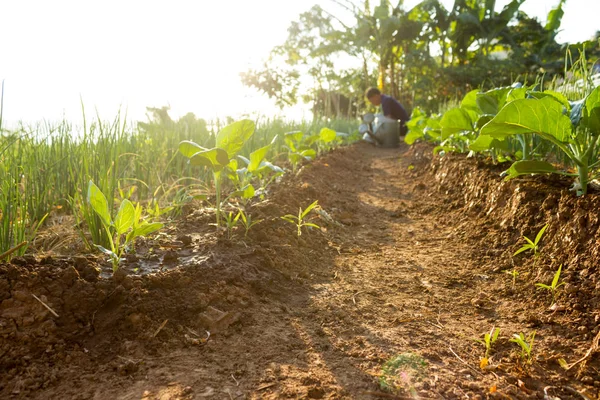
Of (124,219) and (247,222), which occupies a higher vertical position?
(124,219)

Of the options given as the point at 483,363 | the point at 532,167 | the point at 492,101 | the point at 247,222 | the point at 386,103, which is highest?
the point at 386,103

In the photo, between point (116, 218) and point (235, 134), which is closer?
point (116, 218)

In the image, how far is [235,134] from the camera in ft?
5.80

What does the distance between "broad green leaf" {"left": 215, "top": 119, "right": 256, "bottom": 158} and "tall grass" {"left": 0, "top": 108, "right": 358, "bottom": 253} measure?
365 millimetres

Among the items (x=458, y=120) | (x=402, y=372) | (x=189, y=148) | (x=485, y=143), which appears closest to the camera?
(x=402, y=372)

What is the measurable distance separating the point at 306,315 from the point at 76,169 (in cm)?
116

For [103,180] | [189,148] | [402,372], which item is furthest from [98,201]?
[402,372]

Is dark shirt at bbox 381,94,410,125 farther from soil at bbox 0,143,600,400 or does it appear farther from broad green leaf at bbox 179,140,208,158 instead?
broad green leaf at bbox 179,140,208,158

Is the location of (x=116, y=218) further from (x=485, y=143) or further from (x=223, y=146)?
(x=485, y=143)

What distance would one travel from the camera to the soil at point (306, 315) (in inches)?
40.1

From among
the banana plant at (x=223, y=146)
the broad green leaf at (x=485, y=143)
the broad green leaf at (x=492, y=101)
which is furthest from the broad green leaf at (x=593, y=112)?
the banana plant at (x=223, y=146)

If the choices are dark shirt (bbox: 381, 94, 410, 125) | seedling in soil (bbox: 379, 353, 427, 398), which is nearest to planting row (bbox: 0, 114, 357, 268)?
seedling in soil (bbox: 379, 353, 427, 398)

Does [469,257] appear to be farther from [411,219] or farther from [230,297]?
[230,297]

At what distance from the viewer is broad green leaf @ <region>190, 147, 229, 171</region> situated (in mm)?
1616
